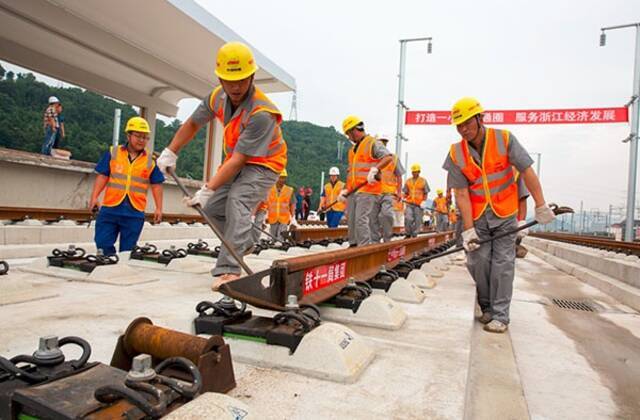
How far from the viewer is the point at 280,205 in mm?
10992

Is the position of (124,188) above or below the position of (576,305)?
above

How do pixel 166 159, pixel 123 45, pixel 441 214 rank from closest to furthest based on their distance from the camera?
pixel 166 159 → pixel 123 45 → pixel 441 214

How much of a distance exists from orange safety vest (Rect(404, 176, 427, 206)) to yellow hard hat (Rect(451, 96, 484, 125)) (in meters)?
10.6

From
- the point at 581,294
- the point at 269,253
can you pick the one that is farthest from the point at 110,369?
the point at 581,294

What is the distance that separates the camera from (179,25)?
1209 centimetres

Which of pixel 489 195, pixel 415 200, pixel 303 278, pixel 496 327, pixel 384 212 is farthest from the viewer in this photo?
pixel 415 200

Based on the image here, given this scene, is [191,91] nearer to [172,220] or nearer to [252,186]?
[172,220]

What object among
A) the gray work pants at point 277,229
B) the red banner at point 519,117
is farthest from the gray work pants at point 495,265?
the red banner at point 519,117

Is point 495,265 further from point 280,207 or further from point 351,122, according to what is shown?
point 280,207

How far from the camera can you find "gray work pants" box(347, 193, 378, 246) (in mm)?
6742

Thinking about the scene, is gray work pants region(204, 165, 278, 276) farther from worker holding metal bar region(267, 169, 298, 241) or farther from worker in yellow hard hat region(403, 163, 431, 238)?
worker in yellow hard hat region(403, 163, 431, 238)

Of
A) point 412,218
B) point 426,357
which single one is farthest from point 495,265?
point 412,218

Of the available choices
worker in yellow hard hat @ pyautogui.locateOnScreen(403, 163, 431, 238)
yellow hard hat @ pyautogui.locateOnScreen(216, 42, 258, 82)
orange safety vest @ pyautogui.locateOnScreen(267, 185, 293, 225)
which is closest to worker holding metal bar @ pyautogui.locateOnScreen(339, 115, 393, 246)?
yellow hard hat @ pyautogui.locateOnScreen(216, 42, 258, 82)

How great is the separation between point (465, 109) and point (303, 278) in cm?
215
